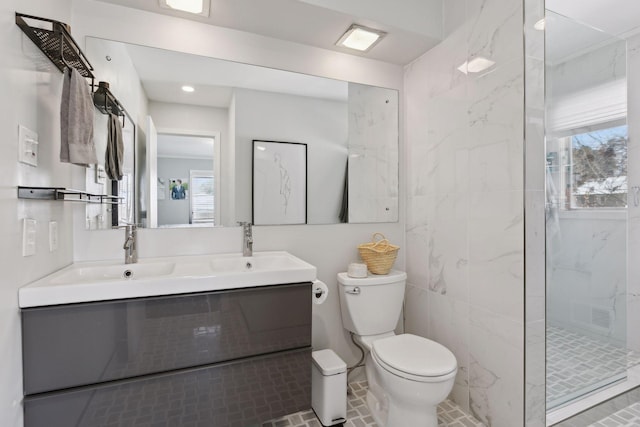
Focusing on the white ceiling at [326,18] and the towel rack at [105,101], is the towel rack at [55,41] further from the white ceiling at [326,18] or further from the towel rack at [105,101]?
the white ceiling at [326,18]

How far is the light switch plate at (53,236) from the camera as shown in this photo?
51.6 inches

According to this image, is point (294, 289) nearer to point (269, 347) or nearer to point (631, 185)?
point (269, 347)

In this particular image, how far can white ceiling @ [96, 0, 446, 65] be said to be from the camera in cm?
169

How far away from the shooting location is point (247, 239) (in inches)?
73.6

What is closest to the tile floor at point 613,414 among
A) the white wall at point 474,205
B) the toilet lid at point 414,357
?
the white wall at point 474,205

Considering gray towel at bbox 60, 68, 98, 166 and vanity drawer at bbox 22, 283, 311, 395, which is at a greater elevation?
gray towel at bbox 60, 68, 98, 166

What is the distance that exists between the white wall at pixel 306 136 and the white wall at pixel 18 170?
886mm

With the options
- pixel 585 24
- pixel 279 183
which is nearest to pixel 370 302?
pixel 279 183

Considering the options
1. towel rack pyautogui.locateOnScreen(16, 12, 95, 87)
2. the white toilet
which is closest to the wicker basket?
the white toilet

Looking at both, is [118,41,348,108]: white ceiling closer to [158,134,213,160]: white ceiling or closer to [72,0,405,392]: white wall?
[72,0,405,392]: white wall

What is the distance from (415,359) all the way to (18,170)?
5.78 ft

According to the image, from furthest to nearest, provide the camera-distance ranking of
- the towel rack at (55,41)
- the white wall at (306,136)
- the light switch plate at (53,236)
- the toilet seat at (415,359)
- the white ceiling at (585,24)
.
Answer: the white wall at (306,136)
the white ceiling at (585,24)
the toilet seat at (415,359)
the light switch plate at (53,236)
the towel rack at (55,41)

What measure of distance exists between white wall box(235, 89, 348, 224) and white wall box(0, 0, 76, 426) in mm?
886

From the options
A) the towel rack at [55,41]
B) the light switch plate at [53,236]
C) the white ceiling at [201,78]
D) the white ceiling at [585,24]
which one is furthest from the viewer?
the white ceiling at [201,78]
